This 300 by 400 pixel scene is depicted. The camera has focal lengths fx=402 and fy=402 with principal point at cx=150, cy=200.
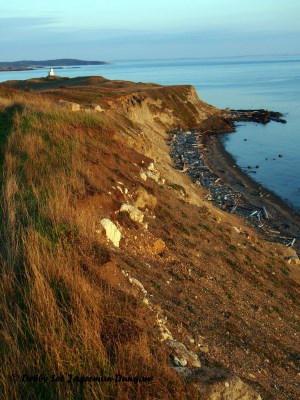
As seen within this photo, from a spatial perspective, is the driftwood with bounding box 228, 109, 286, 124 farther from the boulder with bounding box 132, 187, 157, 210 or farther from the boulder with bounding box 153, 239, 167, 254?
the boulder with bounding box 153, 239, 167, 254

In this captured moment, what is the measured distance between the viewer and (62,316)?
440 centimetres

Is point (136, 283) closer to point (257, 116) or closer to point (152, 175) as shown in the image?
point (152, 175)

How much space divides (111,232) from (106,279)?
2670mm

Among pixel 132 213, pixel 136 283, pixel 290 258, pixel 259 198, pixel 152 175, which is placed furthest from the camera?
pixel 259 198

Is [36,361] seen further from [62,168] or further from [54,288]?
[62,168]

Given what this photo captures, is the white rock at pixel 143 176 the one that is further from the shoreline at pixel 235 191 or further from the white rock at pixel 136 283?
the shoreline at pixel 235 191

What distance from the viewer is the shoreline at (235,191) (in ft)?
82.3

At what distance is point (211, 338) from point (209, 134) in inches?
2082

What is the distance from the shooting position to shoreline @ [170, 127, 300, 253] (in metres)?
25.1

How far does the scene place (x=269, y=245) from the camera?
1938 cm

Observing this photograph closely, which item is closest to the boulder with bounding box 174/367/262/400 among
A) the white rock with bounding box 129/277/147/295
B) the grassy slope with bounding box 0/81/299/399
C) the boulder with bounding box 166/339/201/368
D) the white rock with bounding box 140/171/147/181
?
the boulder with bounding box 166/339/201/368

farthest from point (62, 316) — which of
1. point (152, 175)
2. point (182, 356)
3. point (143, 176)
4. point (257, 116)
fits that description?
point (257, 116)

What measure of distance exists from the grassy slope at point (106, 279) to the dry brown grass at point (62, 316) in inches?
0.6

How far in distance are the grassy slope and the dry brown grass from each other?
0.02m
